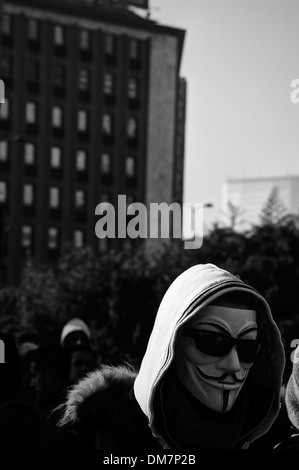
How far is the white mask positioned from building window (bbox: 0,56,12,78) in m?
59.3

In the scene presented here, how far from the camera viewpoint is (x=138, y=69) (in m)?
65.4

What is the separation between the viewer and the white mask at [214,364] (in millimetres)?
3176

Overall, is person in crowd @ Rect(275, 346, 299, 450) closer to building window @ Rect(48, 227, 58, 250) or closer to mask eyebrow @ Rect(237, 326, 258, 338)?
mask eyebrow @ Rect(237, 326, 258, 338)

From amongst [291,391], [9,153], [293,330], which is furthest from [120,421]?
[9,153]

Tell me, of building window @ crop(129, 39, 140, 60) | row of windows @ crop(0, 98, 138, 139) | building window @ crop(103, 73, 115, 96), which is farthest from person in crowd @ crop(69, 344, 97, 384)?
building window @ crop(129, 39, 140, 60)

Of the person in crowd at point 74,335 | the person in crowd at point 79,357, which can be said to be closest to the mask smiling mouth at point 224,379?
the person in crowd at point 79,357

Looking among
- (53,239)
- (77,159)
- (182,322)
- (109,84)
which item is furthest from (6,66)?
(182,322)

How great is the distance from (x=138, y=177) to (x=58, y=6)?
12030mm

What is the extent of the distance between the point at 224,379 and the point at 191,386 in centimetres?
11

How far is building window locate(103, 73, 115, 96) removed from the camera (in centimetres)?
6469

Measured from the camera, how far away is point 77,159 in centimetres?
6369

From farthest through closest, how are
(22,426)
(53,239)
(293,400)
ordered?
1. (53,239)
2. (293,400)
3. (22,426)

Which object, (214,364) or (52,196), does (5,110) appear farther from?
(214,364)

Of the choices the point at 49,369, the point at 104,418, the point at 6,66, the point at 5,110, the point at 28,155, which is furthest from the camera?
the point at 28,155
